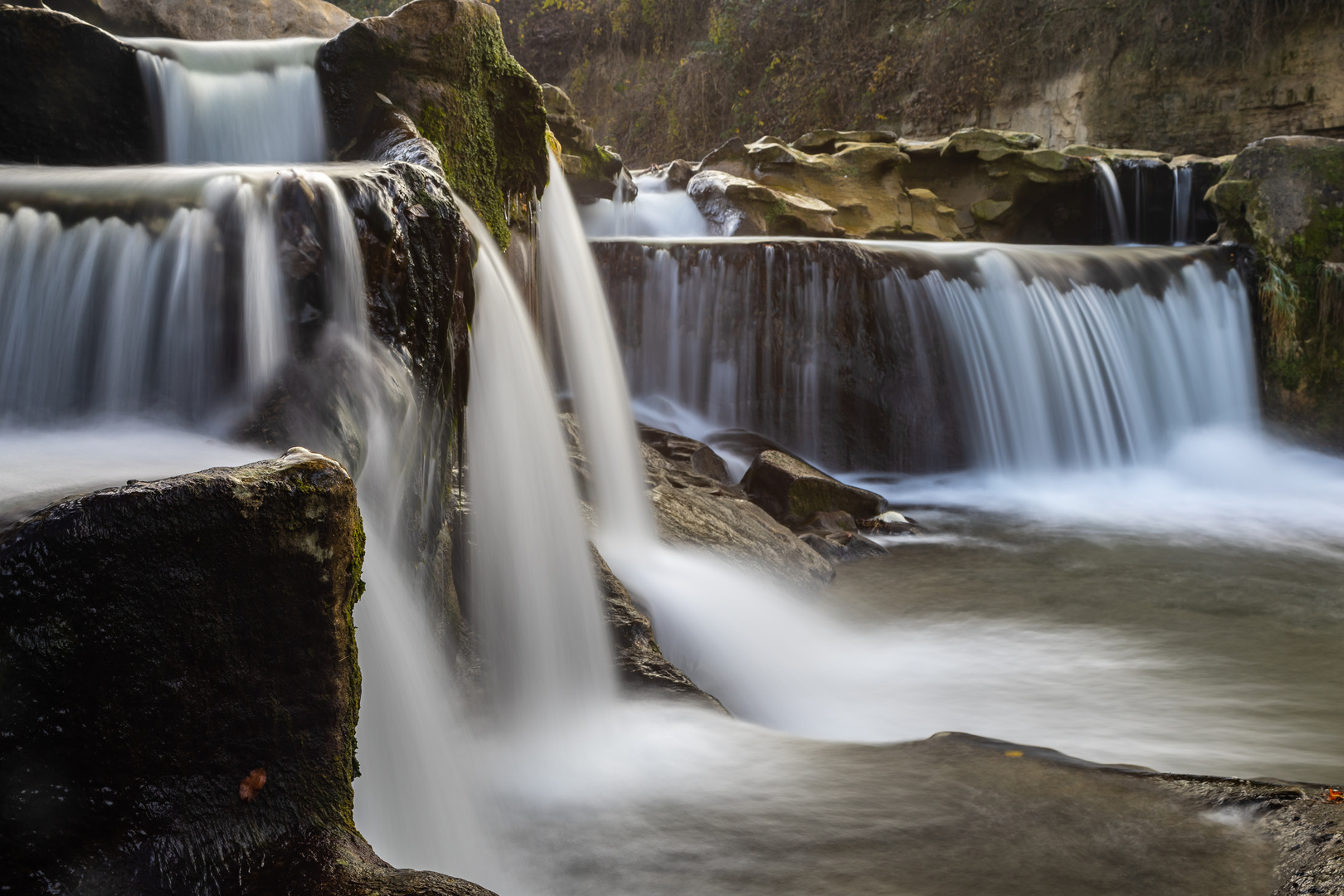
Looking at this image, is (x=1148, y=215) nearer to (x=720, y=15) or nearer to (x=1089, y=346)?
(x=1089, y=346)

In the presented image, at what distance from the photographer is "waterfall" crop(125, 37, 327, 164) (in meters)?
4.98

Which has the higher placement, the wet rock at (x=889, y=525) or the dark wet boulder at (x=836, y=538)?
the dark wet boulder at (x=836, y=538)

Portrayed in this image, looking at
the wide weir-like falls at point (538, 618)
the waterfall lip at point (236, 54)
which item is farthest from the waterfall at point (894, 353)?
the waterfall lip at point (236, 54)

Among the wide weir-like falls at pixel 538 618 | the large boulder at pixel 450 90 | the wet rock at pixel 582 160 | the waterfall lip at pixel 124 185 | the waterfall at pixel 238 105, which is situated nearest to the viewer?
the wide weir-like falls at pixel 538 618

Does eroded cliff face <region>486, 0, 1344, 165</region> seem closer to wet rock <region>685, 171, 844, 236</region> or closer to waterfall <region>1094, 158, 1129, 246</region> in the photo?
waterfall <region>1094, 158, 1129, 246</region>

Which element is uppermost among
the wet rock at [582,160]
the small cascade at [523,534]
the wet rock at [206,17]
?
the wet rock at [206,17]

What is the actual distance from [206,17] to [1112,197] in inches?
386

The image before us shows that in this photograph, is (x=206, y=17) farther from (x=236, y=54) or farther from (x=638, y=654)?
(x=638, y=654)

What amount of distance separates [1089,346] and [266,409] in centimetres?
727

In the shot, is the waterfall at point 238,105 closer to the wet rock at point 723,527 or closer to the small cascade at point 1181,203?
the wet rock at point 723,527

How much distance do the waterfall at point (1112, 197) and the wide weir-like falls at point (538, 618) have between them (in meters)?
5.99

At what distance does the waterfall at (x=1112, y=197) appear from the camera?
11477mm

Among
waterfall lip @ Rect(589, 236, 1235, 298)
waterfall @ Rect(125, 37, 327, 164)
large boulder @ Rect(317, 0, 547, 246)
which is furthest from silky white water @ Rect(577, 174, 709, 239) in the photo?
waterfall @ Rect(125, 37, 327, 164)

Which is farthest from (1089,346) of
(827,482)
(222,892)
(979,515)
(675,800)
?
(222,892)
